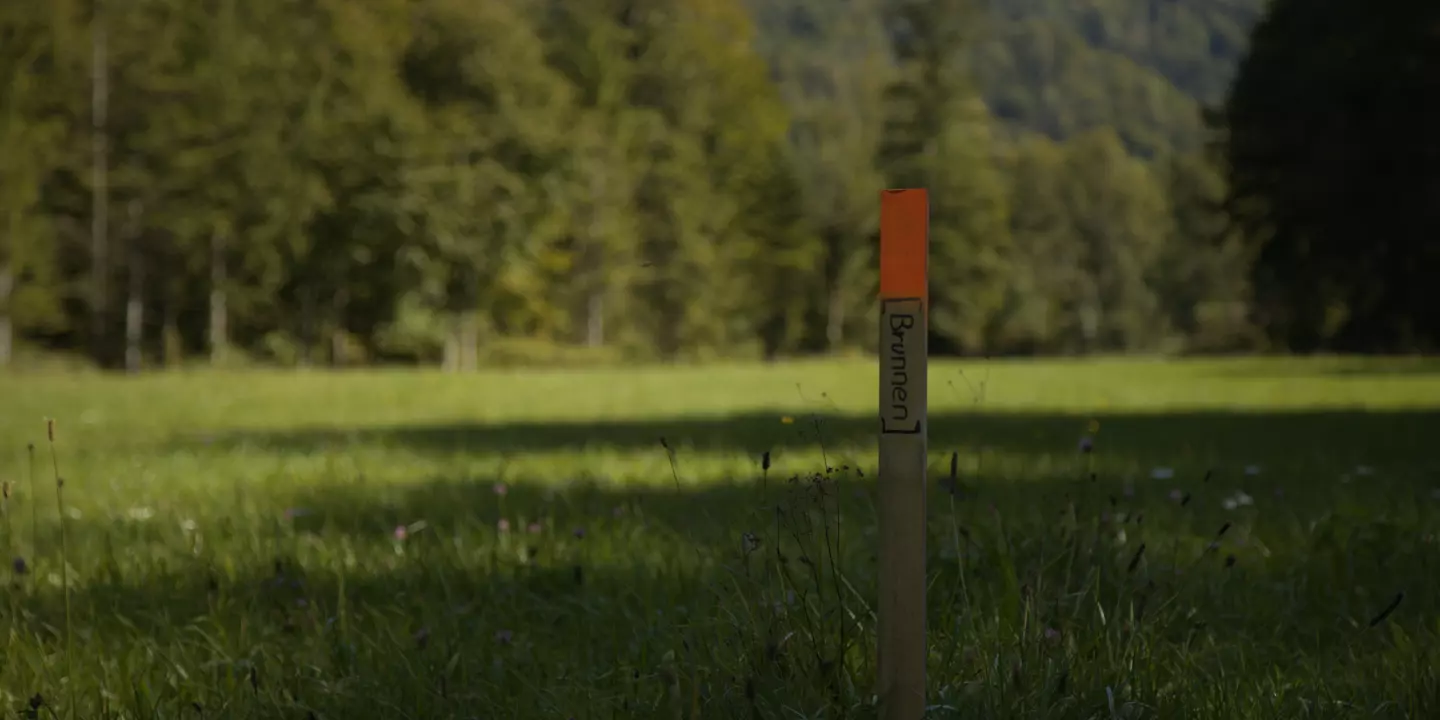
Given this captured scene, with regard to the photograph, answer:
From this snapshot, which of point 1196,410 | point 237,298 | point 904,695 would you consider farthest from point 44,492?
point 237,298

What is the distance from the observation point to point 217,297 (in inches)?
1224

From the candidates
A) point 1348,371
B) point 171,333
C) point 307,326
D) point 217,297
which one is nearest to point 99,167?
point 217,297

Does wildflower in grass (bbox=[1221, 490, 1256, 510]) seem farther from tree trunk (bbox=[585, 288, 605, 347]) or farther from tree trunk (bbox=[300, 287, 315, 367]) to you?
tree trunk (bbox=[585, 288, 605, 347])

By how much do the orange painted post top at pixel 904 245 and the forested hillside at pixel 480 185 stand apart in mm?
17288

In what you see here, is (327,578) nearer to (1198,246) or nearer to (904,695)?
(904,695)

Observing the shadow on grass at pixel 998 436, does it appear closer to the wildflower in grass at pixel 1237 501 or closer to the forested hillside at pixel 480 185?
the wildflower in grass at pixel 1237 501

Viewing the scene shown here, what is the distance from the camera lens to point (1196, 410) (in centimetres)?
1241

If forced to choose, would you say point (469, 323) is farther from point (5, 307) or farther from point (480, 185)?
point (5, 307)

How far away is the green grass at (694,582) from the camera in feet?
6.90

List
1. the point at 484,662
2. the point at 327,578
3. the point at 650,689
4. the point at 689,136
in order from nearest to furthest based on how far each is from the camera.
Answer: the point at 650,689 → the point at 484,662 → the point at 327,578 → the point at 689,136

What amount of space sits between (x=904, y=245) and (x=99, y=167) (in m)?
31.8

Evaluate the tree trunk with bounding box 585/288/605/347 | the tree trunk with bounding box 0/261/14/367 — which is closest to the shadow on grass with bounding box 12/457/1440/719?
the tree trunk with bounding box 0/261/14/367

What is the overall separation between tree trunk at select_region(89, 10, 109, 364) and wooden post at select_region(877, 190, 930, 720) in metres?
31.1

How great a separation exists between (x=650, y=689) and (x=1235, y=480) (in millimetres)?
4541
